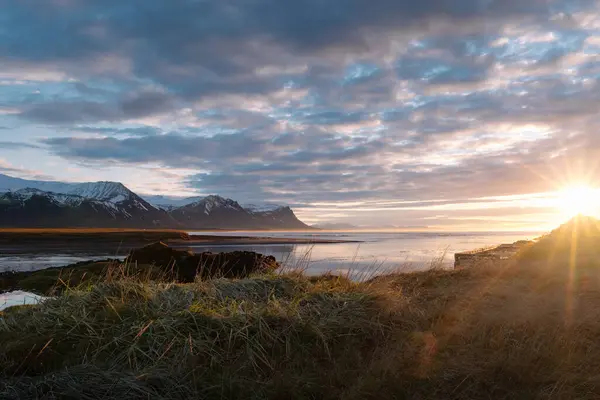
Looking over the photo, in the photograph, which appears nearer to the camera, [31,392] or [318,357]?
[31,392]

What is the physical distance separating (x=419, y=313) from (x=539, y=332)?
1717 mm

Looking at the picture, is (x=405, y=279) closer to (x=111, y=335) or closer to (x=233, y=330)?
(x=233, y=330)

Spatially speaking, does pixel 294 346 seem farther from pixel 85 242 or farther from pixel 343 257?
pixel 85 242

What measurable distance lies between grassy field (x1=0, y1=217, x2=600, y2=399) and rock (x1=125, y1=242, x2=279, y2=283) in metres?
9.20

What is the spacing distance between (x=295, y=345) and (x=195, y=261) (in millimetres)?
14551

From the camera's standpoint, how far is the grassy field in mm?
5109

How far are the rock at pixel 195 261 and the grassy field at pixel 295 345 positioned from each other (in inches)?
362

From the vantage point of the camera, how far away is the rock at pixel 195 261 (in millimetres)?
17922

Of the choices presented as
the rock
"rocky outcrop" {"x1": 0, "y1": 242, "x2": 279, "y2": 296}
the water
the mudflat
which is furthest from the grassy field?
the mudflat

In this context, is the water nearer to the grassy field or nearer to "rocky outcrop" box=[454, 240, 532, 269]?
"rocky outcrop" box=[454, 240, 532, 269]

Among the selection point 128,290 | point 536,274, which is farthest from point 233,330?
point 536,274

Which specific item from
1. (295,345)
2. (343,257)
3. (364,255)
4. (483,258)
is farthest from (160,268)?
(364,255)

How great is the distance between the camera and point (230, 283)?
9.02m

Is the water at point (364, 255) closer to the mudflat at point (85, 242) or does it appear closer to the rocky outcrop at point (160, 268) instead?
the rocky outcrop at point (160, 268)
